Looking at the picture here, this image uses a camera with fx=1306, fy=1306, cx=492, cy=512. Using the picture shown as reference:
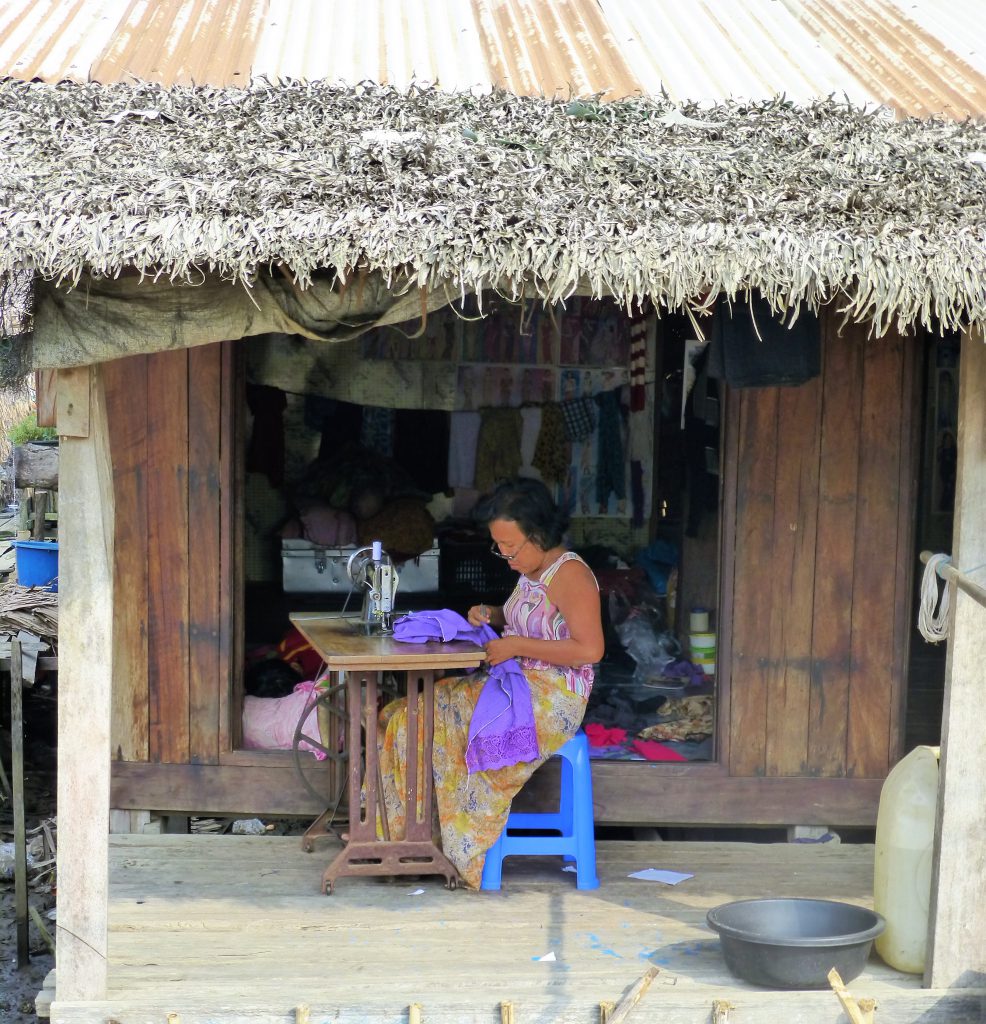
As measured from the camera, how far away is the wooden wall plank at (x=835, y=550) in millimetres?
5738

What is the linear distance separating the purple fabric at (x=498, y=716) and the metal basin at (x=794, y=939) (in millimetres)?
1020

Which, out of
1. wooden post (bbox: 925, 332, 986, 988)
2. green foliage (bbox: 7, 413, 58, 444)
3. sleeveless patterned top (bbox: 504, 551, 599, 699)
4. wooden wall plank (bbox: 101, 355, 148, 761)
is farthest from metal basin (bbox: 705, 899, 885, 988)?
green foliage (bbox: 7, 413, 58, 444)

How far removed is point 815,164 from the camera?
4.24 m

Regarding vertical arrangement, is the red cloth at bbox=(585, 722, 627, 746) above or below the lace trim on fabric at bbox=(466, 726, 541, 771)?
below

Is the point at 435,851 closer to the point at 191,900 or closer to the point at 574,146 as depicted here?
the point at 191,900

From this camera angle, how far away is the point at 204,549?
5730mm

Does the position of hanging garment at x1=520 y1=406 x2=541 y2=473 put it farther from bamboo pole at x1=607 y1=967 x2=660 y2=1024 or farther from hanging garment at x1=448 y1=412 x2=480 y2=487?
bamboo pole at x1=607 y1=967 x2=660 y2=1024

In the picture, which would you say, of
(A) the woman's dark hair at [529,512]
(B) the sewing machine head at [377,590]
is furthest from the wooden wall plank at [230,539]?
(A) the woman's dark hair at [529,512]

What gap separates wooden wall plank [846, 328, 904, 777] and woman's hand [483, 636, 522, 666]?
5.51ft

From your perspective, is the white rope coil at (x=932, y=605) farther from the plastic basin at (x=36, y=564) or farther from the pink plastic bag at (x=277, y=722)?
the plastic basin at (x=36, y=564)

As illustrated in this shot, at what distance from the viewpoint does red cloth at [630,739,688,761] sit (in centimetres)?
596

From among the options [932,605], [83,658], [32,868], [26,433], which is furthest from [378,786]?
[26,433]

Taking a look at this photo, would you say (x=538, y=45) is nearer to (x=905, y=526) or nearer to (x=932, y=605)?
(x=905, y=526)

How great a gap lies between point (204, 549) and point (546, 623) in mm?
1590
